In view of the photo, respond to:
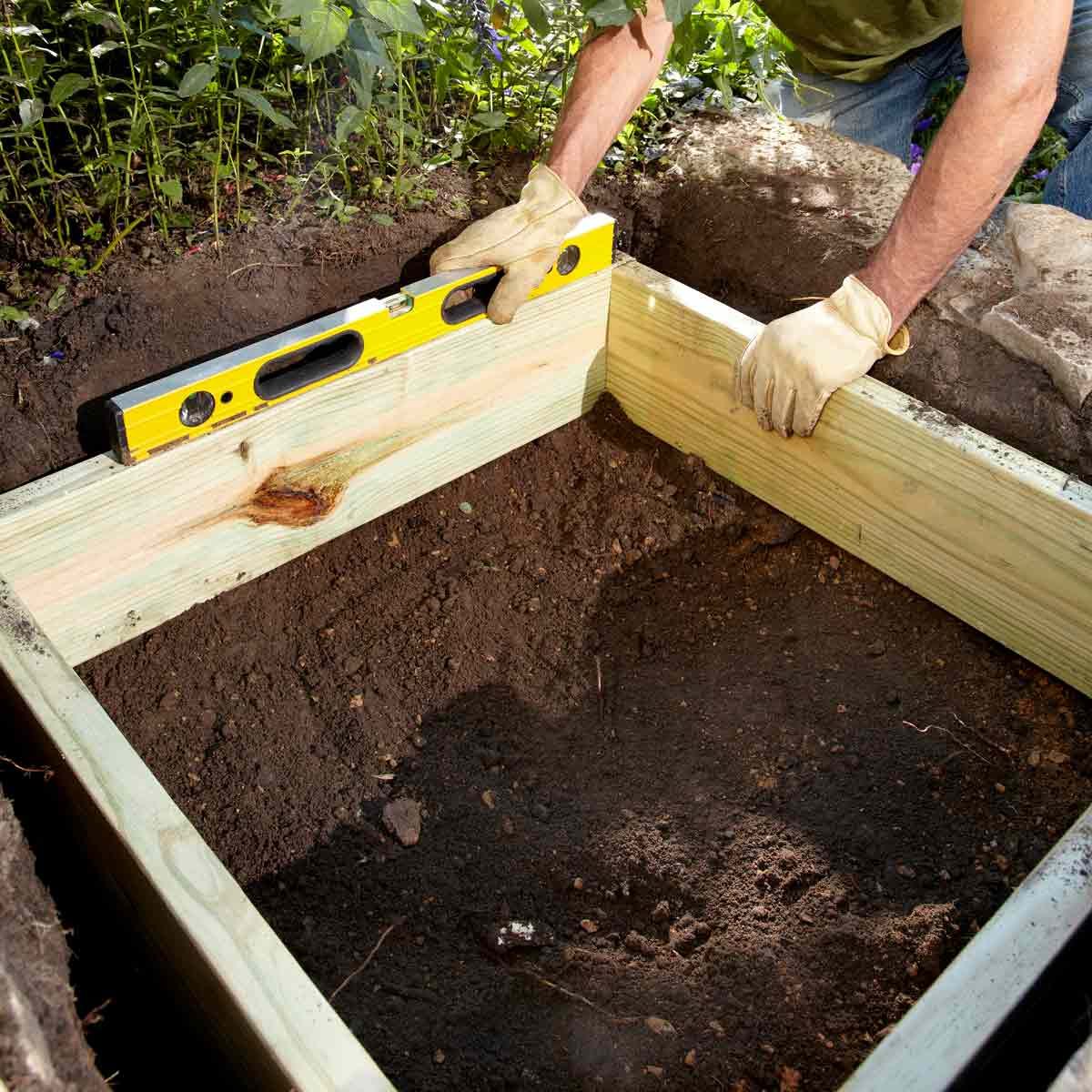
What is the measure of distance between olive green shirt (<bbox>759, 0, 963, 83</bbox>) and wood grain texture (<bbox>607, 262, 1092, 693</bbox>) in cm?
127

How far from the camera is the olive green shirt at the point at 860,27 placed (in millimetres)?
2883

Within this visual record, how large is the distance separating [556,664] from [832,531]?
630mm

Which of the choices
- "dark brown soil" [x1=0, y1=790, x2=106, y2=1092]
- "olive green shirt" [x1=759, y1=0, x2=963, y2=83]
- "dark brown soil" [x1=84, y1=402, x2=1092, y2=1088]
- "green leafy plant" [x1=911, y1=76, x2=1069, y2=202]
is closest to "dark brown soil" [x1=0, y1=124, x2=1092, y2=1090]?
"dark brown soil" [x1=84, y1=402, x2=1092, y2=1088]

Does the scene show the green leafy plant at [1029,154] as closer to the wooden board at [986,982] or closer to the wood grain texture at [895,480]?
the wood grain texture at [895,480]

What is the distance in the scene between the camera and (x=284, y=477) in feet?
6.26

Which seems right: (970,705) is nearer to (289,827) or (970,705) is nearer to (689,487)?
(689,487)

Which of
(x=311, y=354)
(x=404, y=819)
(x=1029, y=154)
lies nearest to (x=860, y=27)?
(x=1029, y=154)

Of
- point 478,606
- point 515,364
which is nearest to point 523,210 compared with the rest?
point 515,364

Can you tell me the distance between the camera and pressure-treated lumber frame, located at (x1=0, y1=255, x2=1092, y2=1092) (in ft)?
3.58

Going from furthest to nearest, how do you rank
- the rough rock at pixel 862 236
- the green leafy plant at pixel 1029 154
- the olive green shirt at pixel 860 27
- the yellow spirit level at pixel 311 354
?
1. the green leafy plant at pixel 1029 154
2. the olive green shirt at pixel 860 27
3. the rough rock at pixel 862 236
4. the yellow spirit level at pixel 311 354

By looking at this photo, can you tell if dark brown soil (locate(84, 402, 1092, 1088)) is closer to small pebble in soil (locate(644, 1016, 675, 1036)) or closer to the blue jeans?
small pebble in soil (locate(644, 1016, 675, 1036))

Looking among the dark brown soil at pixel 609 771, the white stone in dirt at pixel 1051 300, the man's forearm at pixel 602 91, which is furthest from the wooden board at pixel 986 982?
the man's forearm at pixel 602 91

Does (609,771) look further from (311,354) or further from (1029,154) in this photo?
(1029,154)

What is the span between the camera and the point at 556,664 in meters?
1.92
